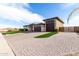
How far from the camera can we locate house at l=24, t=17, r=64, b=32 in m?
4.01

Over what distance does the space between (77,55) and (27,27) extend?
1435mm

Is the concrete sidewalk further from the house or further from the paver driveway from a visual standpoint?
the house

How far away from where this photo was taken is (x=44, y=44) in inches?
155

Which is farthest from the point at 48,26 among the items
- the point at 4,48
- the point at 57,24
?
the point at 4,48

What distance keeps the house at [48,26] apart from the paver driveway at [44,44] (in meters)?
0.15

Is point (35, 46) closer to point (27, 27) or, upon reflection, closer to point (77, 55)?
point (27, 27)

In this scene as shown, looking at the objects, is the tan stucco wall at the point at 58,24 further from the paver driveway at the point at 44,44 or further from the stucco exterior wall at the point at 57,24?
the paver driveway at the point at 44,44

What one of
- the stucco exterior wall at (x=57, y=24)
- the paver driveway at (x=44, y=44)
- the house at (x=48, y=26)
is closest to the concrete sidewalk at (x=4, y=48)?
the paver driveway at (x=44, y=44)

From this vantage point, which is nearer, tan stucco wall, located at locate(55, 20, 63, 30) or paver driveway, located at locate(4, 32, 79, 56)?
paver driveway, located at locate(4, 32, 79, 56)

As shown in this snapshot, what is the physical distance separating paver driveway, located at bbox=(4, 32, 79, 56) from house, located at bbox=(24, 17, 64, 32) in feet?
0.51

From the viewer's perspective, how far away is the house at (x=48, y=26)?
4.01m

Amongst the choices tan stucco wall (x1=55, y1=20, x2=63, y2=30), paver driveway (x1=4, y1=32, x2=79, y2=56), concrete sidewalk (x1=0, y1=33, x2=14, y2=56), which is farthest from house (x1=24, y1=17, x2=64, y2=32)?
concrete sidewalk (x1=0, y1=33, x2=14, y2=56)

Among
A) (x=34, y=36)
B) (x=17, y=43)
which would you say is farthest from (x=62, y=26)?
(x=17, y=43)

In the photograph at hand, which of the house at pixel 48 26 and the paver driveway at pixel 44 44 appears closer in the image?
the paver driveway at pixel 44 44
